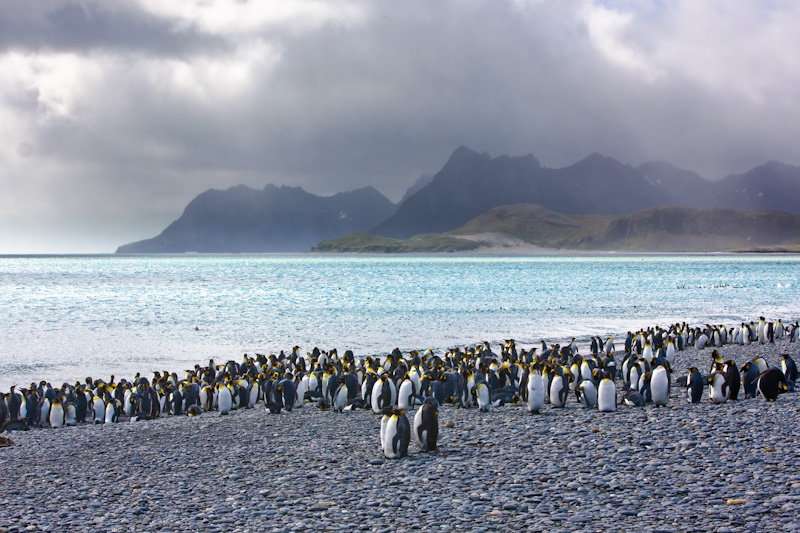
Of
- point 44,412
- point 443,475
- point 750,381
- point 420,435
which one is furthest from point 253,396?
point 750,381

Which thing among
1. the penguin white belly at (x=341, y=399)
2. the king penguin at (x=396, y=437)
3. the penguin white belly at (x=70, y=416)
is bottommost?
the penguin white belly at (x=70, y=416)

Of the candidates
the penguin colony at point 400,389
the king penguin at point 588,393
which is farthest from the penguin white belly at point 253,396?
the king penguin at point 588,393

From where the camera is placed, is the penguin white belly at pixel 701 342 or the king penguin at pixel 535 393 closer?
the king penguin at pixel 535 393

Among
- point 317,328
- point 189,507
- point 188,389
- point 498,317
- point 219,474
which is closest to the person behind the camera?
point 189,507

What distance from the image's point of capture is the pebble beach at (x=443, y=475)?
23.8ft

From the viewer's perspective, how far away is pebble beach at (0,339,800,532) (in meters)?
7.27

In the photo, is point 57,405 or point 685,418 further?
point 57,405

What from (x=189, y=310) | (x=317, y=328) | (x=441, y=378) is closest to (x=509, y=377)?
(x=441, y=378)

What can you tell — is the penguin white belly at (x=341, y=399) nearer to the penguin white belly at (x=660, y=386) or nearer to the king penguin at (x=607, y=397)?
the king penguin at (x=607, y=397)

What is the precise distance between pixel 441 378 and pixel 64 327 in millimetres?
27262

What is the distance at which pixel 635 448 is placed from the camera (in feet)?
31.2

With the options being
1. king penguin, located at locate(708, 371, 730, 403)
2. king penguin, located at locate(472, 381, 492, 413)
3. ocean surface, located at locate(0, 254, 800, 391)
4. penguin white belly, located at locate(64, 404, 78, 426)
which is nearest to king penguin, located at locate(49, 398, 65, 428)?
penguin white belly, located at locate(64, 404, 78, 426)

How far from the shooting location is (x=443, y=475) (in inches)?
349

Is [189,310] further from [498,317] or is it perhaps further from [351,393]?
[351,393]
